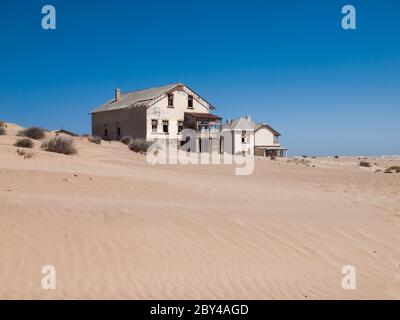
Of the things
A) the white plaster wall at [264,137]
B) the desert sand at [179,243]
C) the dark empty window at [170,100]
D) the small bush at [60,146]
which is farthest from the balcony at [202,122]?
the desert sand at [179,243]

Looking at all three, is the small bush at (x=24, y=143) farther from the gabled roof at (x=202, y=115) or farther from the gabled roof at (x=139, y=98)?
the gabled roof at (x=202, y=115)

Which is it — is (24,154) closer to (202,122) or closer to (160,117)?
(160,117)

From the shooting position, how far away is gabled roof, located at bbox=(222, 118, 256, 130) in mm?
47406

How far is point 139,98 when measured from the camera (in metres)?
38.3

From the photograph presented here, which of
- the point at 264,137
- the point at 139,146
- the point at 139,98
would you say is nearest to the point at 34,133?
the point at 139,146

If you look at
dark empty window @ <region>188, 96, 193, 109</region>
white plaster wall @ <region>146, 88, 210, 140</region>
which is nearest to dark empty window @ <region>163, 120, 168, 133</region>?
white plaster wall @ <region>146, 88, 210, 140</region>

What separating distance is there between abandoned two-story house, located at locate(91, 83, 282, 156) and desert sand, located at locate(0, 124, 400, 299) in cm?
2463

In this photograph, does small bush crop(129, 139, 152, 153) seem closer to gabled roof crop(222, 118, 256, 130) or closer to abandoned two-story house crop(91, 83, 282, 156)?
abandoned two-story house crop(91, 83, 282, 156)

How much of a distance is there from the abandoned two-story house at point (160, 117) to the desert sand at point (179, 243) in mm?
24633

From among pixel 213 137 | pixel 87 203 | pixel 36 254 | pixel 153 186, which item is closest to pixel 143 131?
pixel 213 137

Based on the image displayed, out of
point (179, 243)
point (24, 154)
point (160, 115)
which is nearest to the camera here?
point (179, 243)

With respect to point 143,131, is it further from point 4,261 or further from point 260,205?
point 4,261

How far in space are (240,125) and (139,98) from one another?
46.2ft

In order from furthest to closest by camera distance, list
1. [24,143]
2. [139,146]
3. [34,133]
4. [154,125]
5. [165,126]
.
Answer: [165,126]
[154,125]
[139,146]
[34,133]
[24,143]
